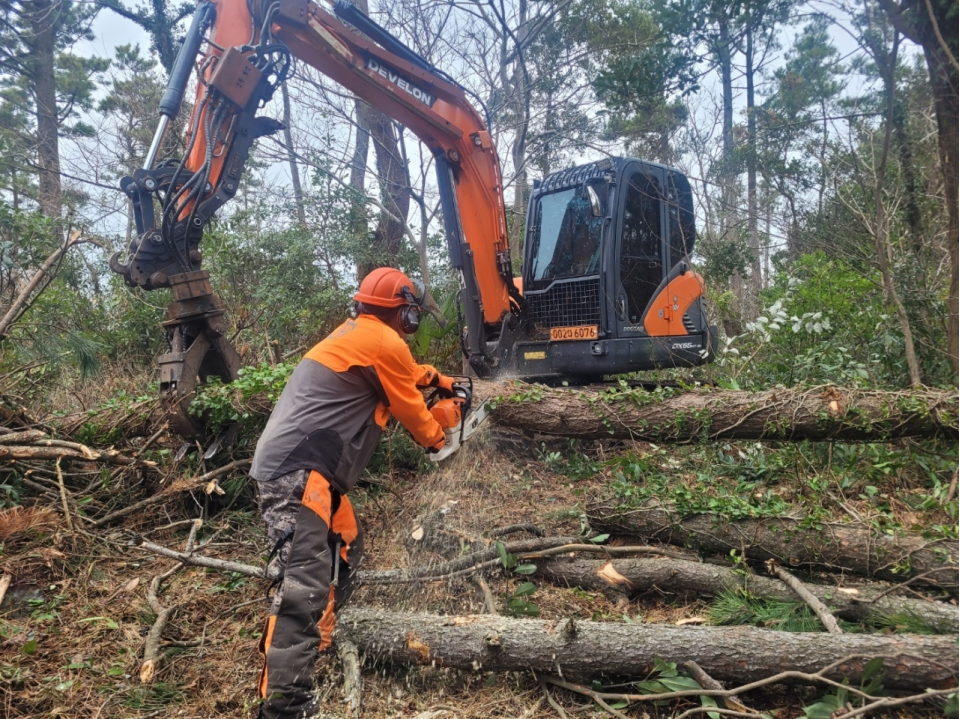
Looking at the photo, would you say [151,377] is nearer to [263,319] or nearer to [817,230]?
[263,319]

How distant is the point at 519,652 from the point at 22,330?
5587 mm

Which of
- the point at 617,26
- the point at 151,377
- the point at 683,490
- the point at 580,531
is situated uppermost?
the point at 617,26

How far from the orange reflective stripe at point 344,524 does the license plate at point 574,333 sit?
Result: 3.27 metres

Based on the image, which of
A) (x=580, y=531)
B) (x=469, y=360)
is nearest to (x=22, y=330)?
(x=469, y=360)

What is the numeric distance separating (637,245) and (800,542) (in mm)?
3421

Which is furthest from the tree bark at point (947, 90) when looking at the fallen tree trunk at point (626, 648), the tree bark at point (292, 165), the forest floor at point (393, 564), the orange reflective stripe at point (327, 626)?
the tree bark at point (292, 165)

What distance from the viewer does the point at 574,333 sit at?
6227 mm

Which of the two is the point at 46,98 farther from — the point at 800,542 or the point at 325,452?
the point at 800,542

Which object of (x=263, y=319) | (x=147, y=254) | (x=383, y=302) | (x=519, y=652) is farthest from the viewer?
(x=263, y=319)

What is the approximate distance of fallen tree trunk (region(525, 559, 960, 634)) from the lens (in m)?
2.75

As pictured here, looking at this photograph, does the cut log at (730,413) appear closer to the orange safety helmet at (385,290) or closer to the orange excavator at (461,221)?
the orange excavator at (461,221)

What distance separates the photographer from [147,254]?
4520mm

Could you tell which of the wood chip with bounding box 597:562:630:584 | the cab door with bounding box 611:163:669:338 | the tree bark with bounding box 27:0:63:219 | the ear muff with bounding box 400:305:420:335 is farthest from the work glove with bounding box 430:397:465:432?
the tree bark with bounding box 27:0:63:219

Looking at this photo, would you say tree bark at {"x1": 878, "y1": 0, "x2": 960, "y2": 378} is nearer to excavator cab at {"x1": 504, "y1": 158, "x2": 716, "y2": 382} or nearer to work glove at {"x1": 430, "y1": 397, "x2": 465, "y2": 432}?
work glove at {"x1": 430, "y1": 397, "x2": 465, "y2": 432}
